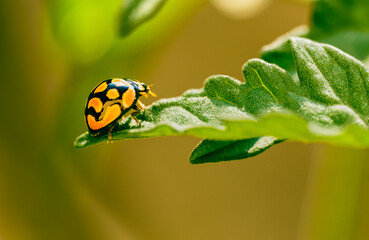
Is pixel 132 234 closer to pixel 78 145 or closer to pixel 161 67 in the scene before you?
pixel 161 67

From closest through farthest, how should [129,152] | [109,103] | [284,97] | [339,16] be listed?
[284,97]
[109,103]
[339,16]
[129,152]

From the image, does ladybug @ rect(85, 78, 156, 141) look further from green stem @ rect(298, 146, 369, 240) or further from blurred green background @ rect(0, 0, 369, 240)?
green stem @ rect(298, 146, 369, 240)

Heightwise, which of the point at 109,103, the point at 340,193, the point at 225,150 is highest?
the point at 109,103

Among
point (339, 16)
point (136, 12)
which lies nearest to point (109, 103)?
point (136, 12)

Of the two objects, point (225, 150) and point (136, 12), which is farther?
point (136, 12)

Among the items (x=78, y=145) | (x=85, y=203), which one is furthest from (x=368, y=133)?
(x=85, y=203)

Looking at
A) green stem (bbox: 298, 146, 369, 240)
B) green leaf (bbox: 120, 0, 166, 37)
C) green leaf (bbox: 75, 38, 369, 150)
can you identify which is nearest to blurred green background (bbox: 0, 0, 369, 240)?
green stem (bbox: 298, 146, 369, 240)

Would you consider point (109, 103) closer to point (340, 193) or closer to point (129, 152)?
point (340, 193)

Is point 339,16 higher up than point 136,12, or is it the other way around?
point 136,12
